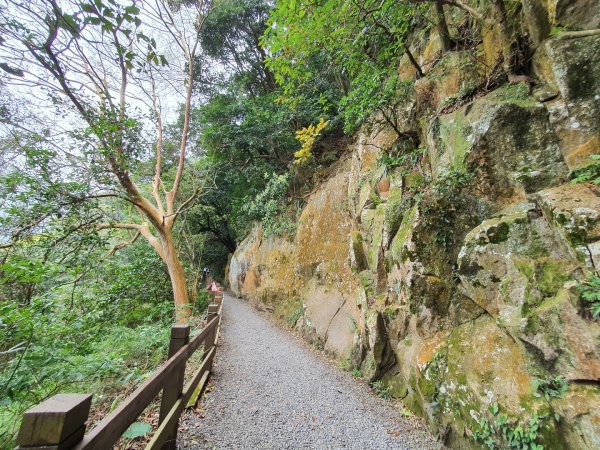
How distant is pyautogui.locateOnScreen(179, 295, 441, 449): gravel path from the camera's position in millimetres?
2934

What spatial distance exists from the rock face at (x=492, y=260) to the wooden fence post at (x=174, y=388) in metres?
2.87

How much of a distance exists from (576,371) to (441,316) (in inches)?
53.6

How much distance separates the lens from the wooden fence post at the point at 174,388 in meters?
2.30

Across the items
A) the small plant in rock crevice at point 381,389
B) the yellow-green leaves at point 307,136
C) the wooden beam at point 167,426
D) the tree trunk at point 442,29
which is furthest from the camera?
the yellow-green leaves at point 307,136

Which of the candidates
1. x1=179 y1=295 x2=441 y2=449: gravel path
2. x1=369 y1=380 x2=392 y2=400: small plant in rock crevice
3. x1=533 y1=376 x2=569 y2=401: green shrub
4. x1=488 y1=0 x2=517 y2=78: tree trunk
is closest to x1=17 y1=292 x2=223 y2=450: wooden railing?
x1=179 y1=295 x2=441 y2=449: gravel path

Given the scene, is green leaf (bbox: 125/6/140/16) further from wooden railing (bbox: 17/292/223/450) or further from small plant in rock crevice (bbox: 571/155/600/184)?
small plant in rock crevice (bbox: 571/155/600/184)

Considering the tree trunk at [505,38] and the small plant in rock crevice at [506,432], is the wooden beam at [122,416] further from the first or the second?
the tree trunk at [505,38]

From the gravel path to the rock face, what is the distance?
41cm

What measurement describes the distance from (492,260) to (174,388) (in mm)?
3614

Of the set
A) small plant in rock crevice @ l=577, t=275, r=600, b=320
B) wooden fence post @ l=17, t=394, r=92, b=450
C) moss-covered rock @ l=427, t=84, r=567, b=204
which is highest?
moss-covered rock @ l=427, t=84, r=567, b=204

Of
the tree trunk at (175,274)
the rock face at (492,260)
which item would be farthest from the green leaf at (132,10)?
the tree trunk at (175,274)

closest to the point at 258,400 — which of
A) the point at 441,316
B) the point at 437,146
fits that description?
the point at 441,316

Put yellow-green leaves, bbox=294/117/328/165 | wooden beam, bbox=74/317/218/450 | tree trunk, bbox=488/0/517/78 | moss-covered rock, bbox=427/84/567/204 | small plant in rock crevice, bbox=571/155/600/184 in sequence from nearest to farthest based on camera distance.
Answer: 1. wooden beam, bbox=74/317/218/450
2. small plant in rock crevice, bbox=571/155/600/184
3. moss-covered rock, bbox=427/84/567/204
4. tree trunk, bbox=488/0/517/78
5. yellow-green leaves, bbox=294/117/328/165

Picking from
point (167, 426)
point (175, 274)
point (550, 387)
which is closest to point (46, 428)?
point (167, 426)
